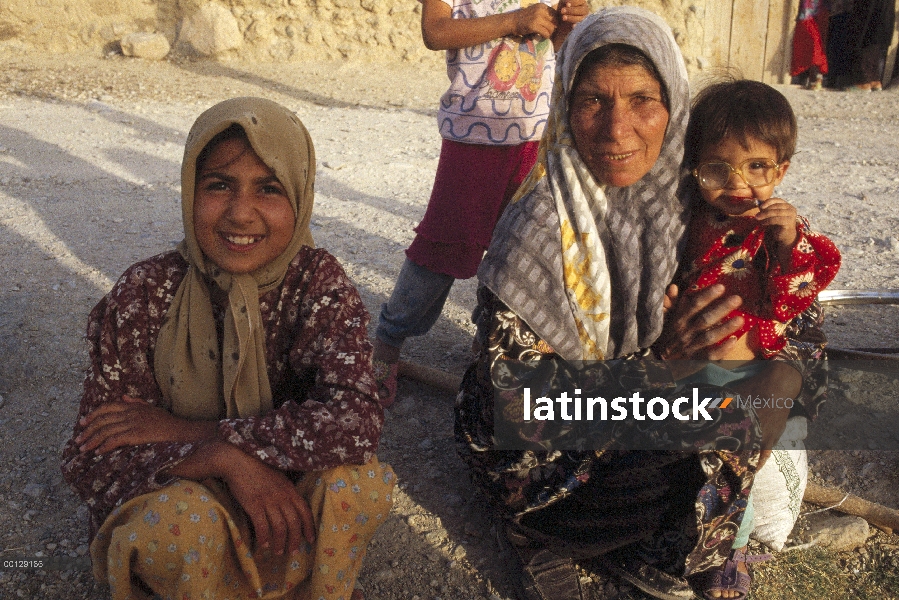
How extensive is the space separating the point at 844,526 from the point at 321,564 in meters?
1.63

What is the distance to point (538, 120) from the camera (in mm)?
2873

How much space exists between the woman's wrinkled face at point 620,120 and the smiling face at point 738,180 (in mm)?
159

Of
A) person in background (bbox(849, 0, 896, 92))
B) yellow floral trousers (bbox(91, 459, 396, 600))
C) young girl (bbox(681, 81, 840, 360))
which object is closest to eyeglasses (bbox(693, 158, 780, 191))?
young girl (bbox(681, 81, 840, 360))

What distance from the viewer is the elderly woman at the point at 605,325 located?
1957mm

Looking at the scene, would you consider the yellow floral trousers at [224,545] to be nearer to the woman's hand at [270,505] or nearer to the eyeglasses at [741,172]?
the woman's hand at [270,505]

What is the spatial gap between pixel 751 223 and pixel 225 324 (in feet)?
4.57

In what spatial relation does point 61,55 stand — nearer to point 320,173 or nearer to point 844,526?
point 320,173

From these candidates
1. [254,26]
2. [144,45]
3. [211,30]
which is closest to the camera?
[144,45]

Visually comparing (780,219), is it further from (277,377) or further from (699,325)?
(277,377)

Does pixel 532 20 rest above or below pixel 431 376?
above

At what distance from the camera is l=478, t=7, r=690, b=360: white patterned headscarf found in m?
2.03

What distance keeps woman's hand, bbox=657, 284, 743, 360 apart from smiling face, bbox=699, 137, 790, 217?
0.73 feet

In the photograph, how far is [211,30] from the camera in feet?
33.3

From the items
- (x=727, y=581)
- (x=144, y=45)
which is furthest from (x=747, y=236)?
(x=144, y=45)
